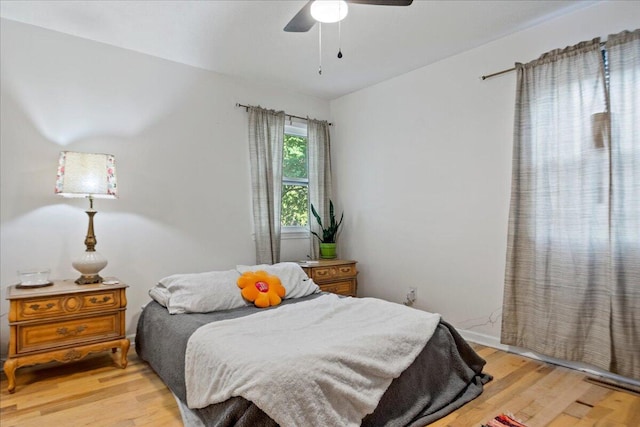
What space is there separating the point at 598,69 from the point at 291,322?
8.42 feet

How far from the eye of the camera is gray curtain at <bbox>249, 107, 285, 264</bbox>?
12.3 ft

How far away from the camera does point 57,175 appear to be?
105 inches

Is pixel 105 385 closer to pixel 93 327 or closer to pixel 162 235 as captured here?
pixel 93 327

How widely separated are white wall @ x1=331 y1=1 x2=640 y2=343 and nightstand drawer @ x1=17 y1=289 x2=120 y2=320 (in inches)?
99.6

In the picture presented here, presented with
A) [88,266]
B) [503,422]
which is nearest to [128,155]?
[88,266]

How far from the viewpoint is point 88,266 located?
8.61ft

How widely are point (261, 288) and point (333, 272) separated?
118cm

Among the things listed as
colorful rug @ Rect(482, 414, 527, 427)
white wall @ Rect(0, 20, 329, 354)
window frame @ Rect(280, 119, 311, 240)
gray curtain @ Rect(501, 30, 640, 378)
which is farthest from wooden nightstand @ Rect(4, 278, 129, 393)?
gray curtain @ Rect(501, 30, 640, 378)

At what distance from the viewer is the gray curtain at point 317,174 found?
425 centimetres

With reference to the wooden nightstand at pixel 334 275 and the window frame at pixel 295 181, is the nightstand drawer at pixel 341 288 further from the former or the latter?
the window frame at pixel 295 181

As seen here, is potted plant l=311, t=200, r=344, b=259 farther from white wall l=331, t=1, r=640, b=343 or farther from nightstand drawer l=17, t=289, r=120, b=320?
nightstand drawer l=17, t=289, r=120, b=320

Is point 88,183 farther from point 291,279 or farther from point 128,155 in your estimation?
point 291,279

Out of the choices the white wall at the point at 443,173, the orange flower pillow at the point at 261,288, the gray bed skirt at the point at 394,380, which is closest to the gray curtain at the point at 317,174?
the white wall at the point at 443,173

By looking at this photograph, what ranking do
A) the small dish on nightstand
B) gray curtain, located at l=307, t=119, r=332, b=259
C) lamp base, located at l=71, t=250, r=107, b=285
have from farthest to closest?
gray curtain, located at l=307, t=119, r=332, b=259, lamp base, located at l=71, t=250, r=107, b=285, the small dish on nightstand
